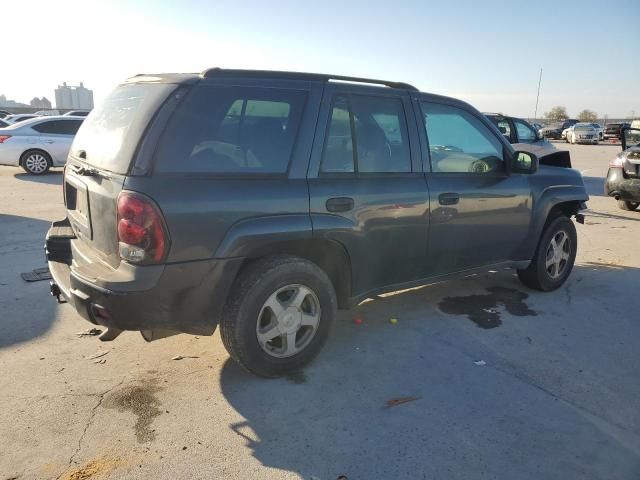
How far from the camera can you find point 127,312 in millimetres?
2752

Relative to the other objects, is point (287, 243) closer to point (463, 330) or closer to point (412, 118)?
point (412, 118)

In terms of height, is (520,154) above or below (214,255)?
above

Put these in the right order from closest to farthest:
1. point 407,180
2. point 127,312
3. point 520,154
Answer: point 127,312
point 407,180
point 520,154

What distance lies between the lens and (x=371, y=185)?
354 cm

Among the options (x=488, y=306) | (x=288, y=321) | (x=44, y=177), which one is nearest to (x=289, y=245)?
(x=288, y=321)

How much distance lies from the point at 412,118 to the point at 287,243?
1467 mm

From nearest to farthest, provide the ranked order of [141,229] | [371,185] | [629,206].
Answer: [141,229], [371,185], [629,206]

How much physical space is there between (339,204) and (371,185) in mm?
346

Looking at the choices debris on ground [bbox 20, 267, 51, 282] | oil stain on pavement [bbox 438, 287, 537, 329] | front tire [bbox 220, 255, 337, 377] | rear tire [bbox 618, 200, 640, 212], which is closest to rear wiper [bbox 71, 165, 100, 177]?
front tire [bbox 220, 255, 337, 377]

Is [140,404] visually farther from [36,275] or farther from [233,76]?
[36,275]

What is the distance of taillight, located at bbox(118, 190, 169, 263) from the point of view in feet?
8.75

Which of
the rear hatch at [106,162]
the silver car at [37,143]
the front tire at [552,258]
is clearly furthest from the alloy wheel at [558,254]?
the silver car at [37,143]

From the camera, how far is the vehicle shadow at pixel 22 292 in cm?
395

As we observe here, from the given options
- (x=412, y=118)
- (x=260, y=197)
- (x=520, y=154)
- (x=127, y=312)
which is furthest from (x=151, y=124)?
(x=520, y=154)
